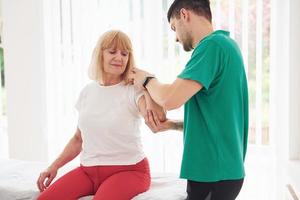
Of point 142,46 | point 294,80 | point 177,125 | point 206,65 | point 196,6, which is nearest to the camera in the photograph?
point 206,65

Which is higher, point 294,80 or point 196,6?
point 196,6

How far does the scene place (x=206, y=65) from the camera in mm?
1388

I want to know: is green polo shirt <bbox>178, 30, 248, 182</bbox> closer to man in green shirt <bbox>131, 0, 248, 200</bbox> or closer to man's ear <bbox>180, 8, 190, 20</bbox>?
man in green shirt <bbox>131, 0, 248, 200</bbox>

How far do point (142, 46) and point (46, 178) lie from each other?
1.30 meters

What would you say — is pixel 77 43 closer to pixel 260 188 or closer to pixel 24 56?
pixel 24 56

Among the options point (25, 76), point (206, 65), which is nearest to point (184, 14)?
point (206, 65)

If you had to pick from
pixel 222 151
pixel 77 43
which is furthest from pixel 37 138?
pixel 222 151

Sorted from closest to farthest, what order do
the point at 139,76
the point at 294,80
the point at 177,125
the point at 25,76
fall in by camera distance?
the point at 139,76 < the point at 177,125 < the point at 294,80 < the point at 25,76

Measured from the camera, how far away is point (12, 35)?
3.21 meters

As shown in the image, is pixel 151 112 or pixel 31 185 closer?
pixel 151 112

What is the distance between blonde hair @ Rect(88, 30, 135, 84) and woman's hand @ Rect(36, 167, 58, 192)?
0.52 metres

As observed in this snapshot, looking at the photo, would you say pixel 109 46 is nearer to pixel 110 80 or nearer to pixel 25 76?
pixel 110 80

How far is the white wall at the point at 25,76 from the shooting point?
314 cm

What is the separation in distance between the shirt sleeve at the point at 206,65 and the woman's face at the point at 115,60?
53 centimetres
